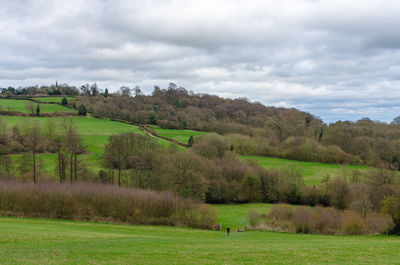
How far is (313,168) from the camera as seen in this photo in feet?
276

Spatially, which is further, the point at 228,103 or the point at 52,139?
the point at 228,103

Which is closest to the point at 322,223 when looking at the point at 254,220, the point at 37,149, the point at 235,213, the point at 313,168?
the point at 254,220

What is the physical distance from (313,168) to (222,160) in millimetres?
28301

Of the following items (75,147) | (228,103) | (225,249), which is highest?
(228,103)

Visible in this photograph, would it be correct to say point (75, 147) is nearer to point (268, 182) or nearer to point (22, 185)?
point (22, 185)

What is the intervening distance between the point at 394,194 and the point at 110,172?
5064 cm

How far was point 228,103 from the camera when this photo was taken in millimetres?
156625

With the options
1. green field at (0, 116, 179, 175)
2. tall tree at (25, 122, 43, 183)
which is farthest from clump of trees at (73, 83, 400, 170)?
tall tree at (25, 122, 43, 183)

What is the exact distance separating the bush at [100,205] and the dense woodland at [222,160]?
373 inches

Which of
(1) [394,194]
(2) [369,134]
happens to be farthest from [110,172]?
(2) [369,134]

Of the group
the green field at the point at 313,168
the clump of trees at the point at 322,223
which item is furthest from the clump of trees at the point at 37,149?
the green field at the point at 313,168

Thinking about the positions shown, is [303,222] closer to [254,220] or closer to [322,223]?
[322,223]

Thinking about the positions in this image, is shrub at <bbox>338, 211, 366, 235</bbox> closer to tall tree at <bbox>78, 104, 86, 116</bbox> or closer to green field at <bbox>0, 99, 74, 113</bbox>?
tall tree at <bbox>78, 104, 86, 116</bbox>

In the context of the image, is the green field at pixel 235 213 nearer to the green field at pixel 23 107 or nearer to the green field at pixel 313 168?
the green field at pixel 313 168
